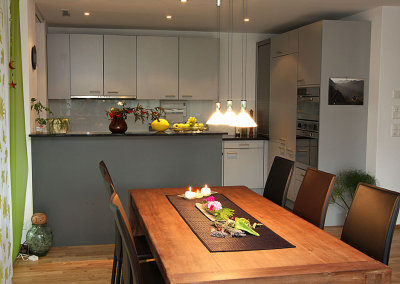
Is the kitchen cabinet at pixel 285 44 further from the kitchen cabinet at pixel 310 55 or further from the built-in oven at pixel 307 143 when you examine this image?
the built-in oven at pixel 307 143

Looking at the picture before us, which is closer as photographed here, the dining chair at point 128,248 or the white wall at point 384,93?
the dining chair at point 128,248

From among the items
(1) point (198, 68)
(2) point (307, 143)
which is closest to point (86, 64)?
(1) point (198, 68)

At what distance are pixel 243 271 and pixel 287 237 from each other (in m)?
0.57

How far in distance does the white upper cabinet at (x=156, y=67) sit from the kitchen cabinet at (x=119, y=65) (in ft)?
0.32

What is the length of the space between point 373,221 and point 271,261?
78cm

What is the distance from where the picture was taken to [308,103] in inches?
227

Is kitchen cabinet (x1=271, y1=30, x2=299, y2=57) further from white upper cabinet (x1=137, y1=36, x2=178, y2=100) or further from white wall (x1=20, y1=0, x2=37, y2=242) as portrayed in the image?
white wall (x1=20, y1=0, x2=37, y2=242)

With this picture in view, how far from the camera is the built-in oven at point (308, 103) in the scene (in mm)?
5578

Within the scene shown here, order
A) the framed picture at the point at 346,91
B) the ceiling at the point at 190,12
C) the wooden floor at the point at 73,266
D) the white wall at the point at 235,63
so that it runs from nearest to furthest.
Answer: the wooden floor at the point at 73,266 → the ceiling at the point at 190,12 → the framed picture at the point at 346,91 → the white wall at the point at 235,63

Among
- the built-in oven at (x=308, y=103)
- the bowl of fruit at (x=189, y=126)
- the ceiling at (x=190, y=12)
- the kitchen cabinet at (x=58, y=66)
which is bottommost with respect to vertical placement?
the bowl of fruit at (x=189, y=126)

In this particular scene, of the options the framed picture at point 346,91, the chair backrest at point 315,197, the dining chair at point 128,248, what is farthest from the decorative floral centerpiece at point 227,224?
the framed picture at point 346,91

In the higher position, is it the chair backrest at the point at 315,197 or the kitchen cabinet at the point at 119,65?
the kitchen cabinet at the point at 119,65

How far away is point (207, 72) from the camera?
7.09 meters

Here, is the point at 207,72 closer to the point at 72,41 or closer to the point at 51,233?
the point at 72,41
